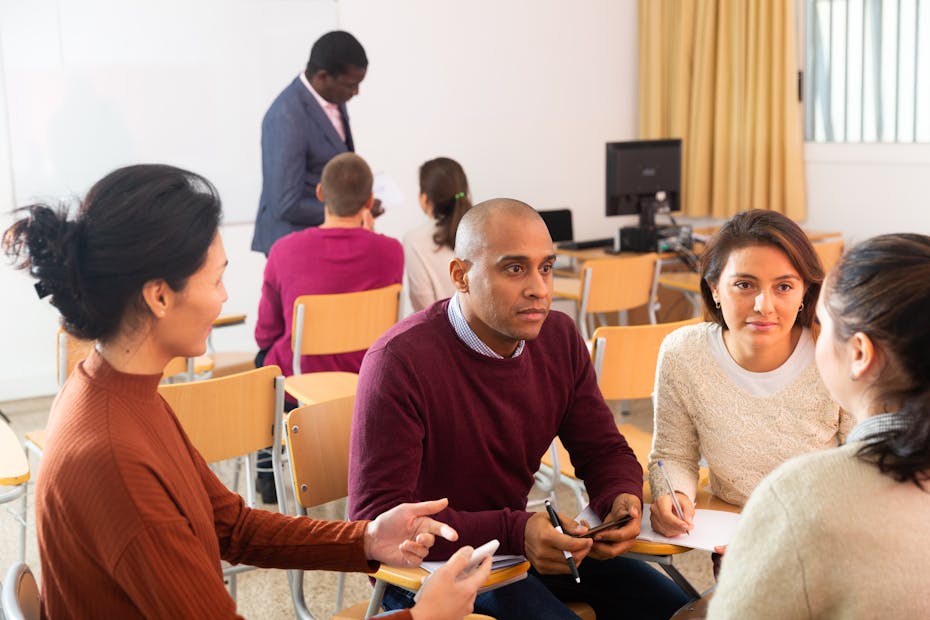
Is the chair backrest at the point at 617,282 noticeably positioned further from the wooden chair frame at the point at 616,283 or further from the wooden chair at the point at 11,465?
the wooden chair at the point at 11,465

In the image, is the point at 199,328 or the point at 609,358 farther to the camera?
the point at 609,358

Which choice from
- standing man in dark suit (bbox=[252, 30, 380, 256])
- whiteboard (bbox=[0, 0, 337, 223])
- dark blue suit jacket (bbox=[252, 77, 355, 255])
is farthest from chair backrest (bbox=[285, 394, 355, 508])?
whiteboard (bbox=[0, 0, 337, 223])

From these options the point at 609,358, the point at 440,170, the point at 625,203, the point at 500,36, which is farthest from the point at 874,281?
the point at 500,36

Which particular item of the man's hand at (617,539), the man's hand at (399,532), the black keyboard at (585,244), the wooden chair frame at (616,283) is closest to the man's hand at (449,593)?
the man's hand at (399,532)

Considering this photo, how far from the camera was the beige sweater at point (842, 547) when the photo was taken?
3.61 feet

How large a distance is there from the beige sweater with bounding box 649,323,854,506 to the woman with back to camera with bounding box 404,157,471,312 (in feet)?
6.50

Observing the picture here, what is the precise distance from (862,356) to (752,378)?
3.02 feet

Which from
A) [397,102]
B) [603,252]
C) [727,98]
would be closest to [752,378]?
[603,252]

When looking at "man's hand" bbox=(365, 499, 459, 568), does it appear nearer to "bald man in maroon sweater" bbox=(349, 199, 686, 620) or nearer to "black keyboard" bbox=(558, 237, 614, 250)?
"bald man in maroon sweater" bbox=(349, 199, 686, 620)

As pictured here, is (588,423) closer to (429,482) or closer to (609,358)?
(429,482)

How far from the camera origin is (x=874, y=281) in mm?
1184

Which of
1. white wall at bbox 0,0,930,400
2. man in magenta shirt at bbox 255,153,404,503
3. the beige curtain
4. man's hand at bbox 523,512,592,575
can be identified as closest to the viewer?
man's hand at bbox 523,512,592,575

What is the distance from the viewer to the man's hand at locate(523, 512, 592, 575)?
178cm

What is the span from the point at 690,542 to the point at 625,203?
4064 millimetres
